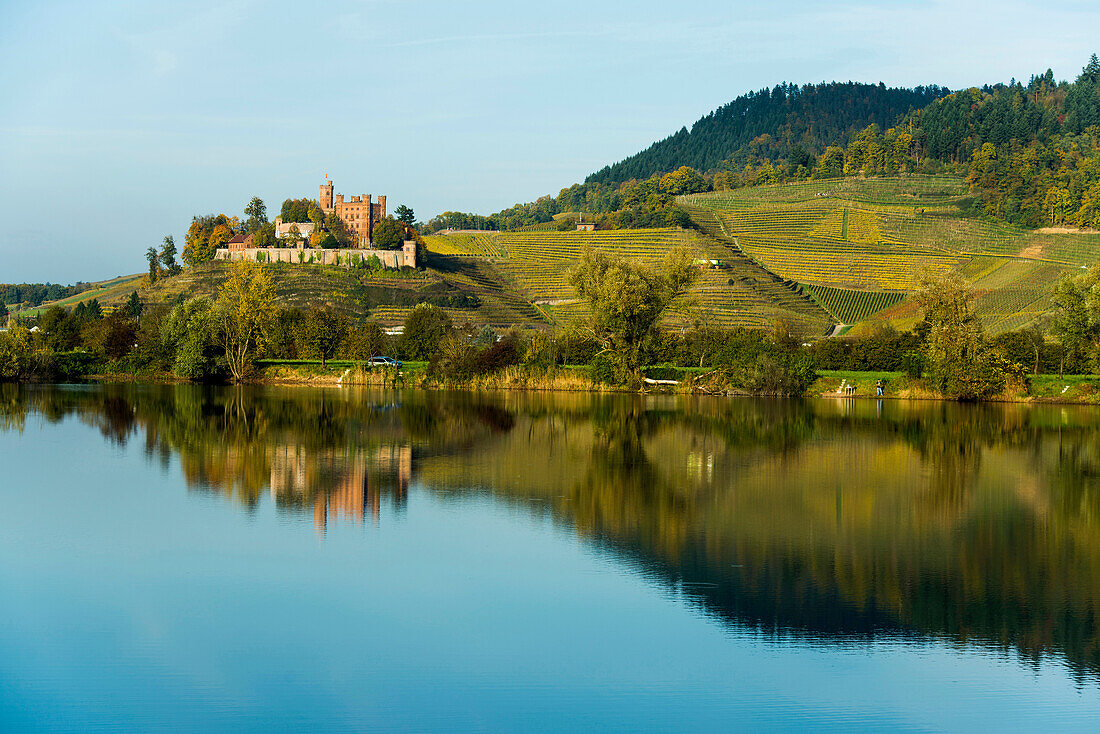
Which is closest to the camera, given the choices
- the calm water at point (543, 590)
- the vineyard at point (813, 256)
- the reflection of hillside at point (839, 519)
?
the calm water at point (543, 590)

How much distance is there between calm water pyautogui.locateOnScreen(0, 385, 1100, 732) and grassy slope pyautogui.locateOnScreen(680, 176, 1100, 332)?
224 ft

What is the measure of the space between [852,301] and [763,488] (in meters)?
82.9

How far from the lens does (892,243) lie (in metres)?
114

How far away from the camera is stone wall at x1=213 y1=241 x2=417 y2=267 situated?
125 meters

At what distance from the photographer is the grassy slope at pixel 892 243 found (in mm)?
93250

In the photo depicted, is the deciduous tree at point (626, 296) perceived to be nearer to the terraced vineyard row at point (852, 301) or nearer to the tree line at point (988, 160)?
the terraced vineyard row at point (852, 301)

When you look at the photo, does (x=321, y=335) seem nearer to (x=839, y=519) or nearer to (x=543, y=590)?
(x=839, y=519)

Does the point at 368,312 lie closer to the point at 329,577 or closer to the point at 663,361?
the point at 663,361

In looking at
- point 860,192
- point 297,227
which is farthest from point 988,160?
point 297,227

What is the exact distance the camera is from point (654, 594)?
11.4 m

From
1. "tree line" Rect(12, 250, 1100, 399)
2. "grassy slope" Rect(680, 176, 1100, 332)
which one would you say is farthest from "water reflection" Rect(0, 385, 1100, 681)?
"grassy slope" Rect(680, 176, 1100, 332)

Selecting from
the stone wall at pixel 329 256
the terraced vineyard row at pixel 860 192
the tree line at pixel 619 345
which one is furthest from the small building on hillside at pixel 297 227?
the tree line at pixel 619 345

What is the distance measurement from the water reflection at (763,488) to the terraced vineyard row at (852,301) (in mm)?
55207

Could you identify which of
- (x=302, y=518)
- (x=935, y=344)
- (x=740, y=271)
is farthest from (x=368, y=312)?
(x=302, y=518)
